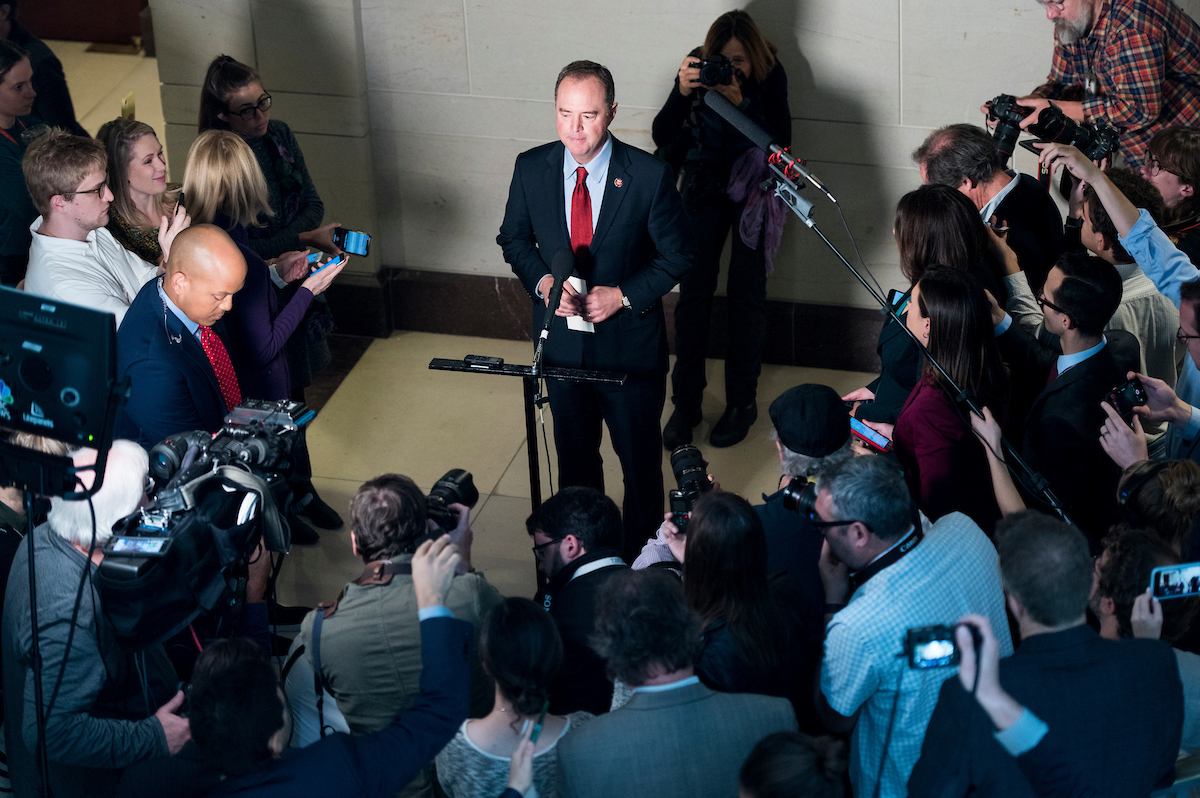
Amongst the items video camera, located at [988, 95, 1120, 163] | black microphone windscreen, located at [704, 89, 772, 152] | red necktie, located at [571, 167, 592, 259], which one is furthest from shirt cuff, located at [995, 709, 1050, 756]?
video camera, located at [988, 95, 1120, 163]

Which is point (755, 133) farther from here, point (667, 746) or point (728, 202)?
point (667, 746)

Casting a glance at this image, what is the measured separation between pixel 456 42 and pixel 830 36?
171 cm

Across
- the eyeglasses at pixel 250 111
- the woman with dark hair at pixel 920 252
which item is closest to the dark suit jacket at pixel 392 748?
the woman with dark hair at pixel 920 252

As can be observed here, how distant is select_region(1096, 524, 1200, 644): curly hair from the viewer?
7.70ft

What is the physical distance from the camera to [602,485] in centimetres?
423

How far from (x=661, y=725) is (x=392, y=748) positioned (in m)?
0.49

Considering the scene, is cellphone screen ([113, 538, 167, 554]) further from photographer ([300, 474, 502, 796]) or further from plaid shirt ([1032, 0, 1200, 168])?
plaid shirt ([1032, 0, 1200, 168])

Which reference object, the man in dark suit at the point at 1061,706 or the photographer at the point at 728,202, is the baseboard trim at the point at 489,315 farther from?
the man in dark suit at the point at 1061,706

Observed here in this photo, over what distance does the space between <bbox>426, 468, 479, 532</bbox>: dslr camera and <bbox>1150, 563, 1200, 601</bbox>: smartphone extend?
1618 millimetres

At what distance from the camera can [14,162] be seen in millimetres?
4180

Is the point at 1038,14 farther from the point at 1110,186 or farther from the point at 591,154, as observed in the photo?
the point at 591,154

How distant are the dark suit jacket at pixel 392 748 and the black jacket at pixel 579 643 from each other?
481 millimetres

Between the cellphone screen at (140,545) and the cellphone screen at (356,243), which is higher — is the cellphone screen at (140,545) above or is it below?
below

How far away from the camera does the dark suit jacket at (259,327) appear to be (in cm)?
363
